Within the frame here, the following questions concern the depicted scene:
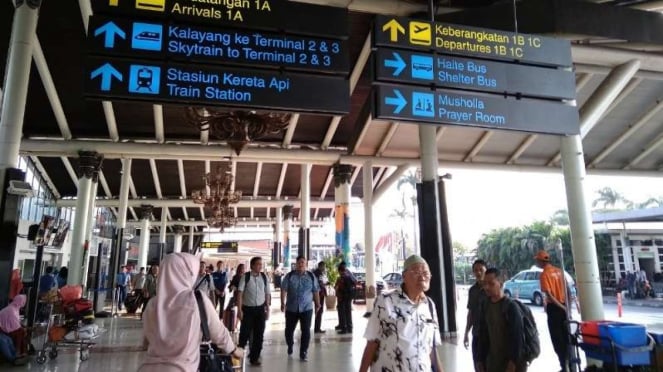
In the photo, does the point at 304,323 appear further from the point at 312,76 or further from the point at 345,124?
the point at 345,124

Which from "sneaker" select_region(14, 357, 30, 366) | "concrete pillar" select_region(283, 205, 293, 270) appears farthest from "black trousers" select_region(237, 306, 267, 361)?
"concrete pillar" select_region(283, 205, 293, 270)

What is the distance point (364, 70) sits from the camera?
37.6 ft

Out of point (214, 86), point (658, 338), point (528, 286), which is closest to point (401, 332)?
point (214, 86)

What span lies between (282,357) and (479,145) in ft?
31.1

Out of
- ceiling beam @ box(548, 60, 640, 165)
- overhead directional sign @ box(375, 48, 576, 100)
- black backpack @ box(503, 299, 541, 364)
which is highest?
ceiling beam @ box(548, 60, 640, 165)

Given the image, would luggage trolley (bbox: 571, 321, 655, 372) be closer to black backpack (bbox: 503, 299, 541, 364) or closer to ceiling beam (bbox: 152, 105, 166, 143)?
black backpack (bbox: 503, 299, 541, 364)

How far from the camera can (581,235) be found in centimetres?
721

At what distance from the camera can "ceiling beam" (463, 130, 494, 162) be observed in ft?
44.4

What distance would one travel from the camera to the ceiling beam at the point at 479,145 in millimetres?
13539

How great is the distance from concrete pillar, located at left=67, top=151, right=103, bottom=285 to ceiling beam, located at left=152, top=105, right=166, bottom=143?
189 centimetres

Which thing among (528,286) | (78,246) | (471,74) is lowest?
(528,286)

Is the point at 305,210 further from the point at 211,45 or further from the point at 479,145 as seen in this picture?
the point at 211,45

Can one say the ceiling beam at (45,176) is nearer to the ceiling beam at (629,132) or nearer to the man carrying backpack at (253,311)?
the man carrying backpack at (253,311)

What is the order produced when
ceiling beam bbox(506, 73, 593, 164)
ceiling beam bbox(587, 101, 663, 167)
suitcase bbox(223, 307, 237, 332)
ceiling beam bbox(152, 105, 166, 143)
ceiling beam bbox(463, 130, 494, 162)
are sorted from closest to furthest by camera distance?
suitcase bbox(223, 307, 237, 332) → ceiling beam bbox(506, 73, 593, 164) → ceiling beam bbox(587, 101, 663, 167) → ceiling beam bbox(152, 105, 166, 143) → ceiling beam bbox(463, 130, 494, 162)
